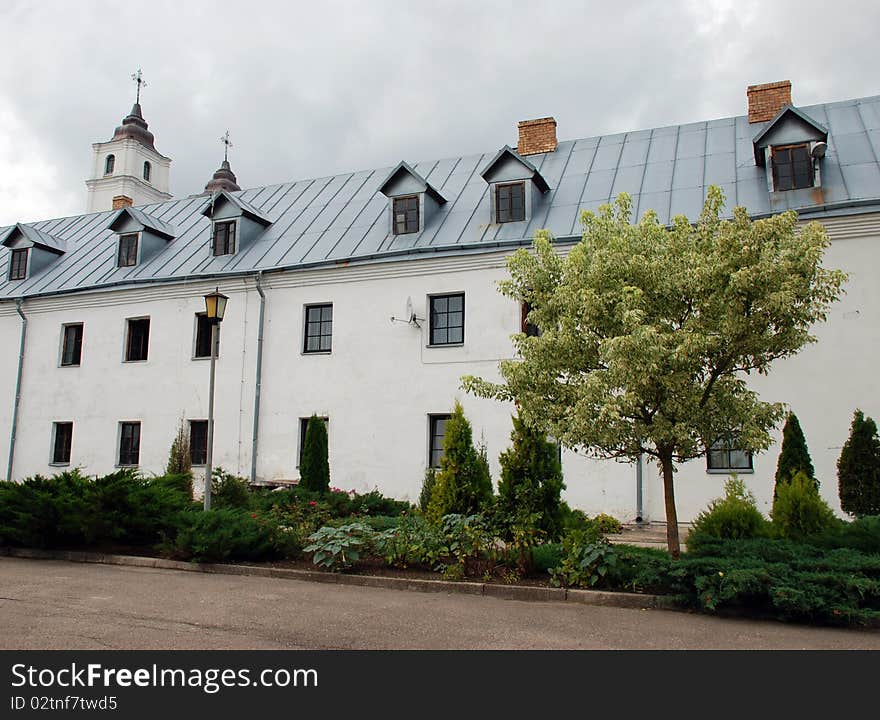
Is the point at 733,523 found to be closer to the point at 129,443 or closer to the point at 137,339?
the point at 129,443

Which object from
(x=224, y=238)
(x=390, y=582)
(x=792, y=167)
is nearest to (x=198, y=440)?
(x=224, y=238)

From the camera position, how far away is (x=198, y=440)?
68.7 ft

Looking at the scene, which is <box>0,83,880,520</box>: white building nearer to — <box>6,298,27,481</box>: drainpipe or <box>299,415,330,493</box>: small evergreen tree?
<box>6,298,27,481</box>: drainpipe

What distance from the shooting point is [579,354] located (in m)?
9.52

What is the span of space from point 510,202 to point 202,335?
29.8 ft

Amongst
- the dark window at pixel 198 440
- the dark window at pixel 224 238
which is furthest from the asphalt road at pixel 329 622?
the dark window at pixel 224 238

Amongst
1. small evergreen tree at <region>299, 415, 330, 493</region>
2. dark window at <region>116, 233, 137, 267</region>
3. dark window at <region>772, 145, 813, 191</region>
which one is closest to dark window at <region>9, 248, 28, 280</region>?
dark window at <region>116, 233, 137, 267</region>

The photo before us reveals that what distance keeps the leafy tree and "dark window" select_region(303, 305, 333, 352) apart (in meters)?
9.35

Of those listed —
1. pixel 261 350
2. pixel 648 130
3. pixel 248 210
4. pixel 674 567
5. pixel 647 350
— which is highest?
pixel 648 130

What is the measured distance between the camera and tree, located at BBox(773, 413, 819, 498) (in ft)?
43.1

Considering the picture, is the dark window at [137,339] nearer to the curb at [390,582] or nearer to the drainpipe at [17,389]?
the drainpipe at [17,389]

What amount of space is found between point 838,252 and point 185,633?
14.4 m
